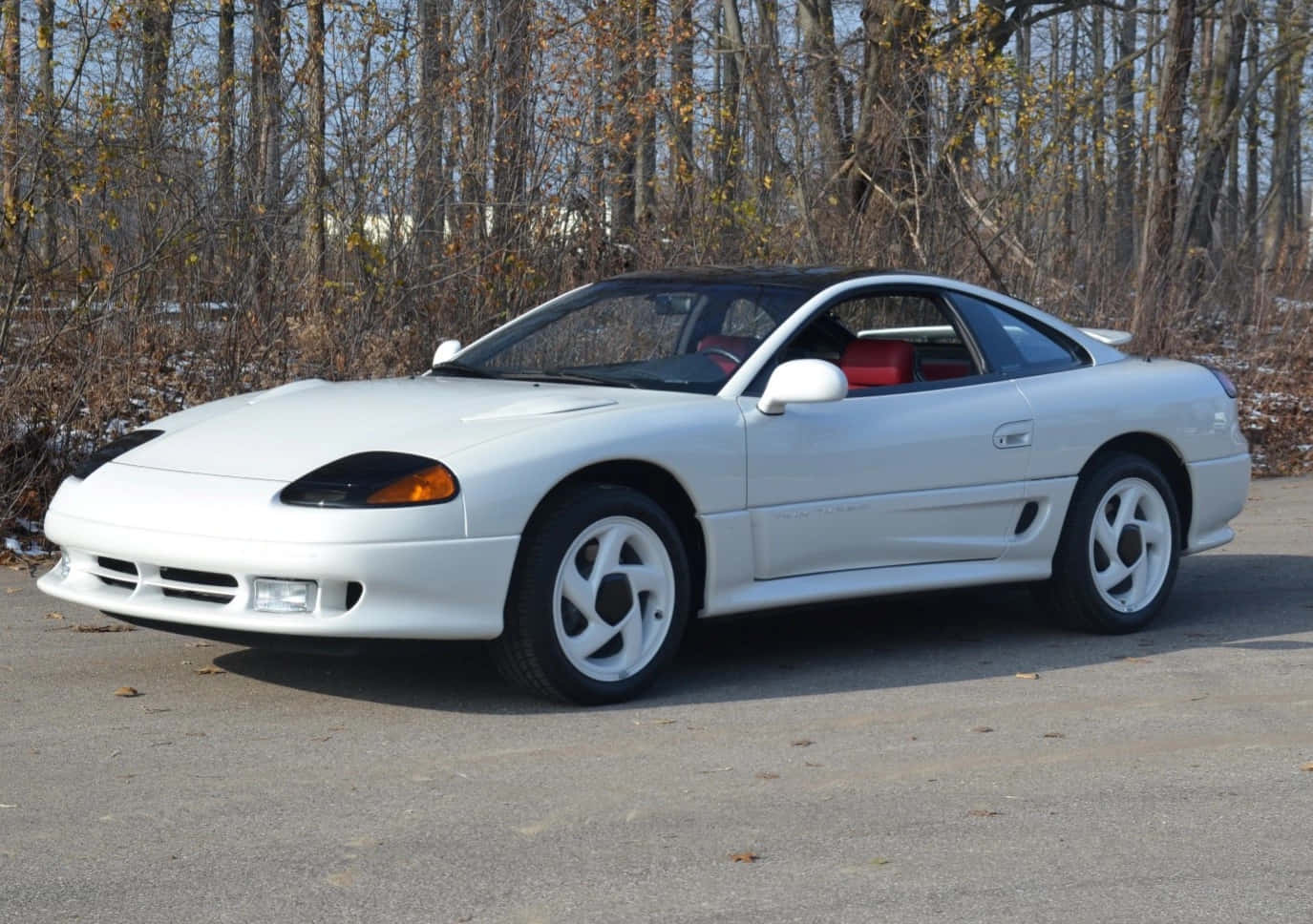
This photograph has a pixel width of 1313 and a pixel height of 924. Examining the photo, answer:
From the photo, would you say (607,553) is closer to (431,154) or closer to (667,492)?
(667,492)

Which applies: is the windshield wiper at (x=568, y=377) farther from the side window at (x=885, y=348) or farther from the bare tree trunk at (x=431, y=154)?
the bare tree trunk at (x=431, y=154)

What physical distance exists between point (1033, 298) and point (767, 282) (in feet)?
30.0

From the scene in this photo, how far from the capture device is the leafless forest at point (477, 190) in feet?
33.8

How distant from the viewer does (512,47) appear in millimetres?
12961

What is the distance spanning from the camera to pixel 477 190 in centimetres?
1273

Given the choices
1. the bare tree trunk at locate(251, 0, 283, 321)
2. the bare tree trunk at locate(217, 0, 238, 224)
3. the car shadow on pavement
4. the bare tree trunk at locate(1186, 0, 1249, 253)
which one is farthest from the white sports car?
the bare tree trunk at locate(1186, 0, 1249, 253)

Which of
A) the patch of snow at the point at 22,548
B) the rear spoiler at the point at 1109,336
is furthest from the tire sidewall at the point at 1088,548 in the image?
the patch of snow at the point at 22,548

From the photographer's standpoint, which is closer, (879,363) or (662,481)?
(662,481)

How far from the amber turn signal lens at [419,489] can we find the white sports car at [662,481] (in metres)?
0.01

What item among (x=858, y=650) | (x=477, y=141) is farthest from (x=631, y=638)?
(x=477, y=141)

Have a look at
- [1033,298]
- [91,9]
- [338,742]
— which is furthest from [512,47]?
[338,742]

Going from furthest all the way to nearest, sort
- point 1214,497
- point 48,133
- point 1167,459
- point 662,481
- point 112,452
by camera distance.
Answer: point 48,133, point 1214,497, point 1167,459, point 112,452, point 662,481

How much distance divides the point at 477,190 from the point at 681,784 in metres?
8.37

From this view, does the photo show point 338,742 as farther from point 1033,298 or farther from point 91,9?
point 1033,298
